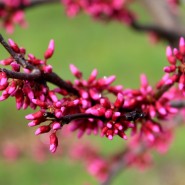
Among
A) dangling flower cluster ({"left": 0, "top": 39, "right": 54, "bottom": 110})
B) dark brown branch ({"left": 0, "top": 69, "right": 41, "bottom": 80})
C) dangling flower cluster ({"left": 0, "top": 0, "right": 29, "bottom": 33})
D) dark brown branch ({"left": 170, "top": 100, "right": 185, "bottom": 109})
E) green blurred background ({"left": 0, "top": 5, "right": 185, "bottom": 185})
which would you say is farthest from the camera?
green blurred background ({"left": 0, "top": 5, "right": 185, "bottom": 185})

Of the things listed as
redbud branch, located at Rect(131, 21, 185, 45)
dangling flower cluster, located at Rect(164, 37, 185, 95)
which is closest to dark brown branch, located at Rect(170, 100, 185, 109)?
dangling flower cluster, located at Rect(164, 37, 185, 95)

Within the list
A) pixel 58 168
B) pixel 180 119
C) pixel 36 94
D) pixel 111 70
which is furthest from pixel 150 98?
pixel 111 70

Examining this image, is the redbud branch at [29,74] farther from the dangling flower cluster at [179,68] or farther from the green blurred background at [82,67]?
the green blurred background at [82,67]

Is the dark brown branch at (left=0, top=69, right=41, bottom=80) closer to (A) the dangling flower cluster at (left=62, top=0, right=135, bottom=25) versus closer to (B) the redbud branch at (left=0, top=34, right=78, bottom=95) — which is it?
(B) the redbud branch at (left=0, top=34, right=78, bottom=95)

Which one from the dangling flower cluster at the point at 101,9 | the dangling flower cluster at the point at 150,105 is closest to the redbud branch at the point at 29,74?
the dangling flower cluster at the point at 150,105

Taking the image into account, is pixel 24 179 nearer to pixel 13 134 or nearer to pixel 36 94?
pixel 13 134

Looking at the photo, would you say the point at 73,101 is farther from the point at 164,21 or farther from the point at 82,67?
the point at 82,67

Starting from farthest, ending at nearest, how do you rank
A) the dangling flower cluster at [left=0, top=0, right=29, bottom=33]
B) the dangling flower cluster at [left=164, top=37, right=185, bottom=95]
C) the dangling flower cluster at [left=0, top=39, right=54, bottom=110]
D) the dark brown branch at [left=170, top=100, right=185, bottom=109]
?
the dangling flower cluster at [left=0, top=0, right=29, bottom=33], the dark brown branch at [left=170, top=100, right=185, bottom=109], the dangling flower cluster at [left=164, top=37, right=185, bottom=95], the dangling flower cluster at [left=0, top=39, right=54, bottom=110]
